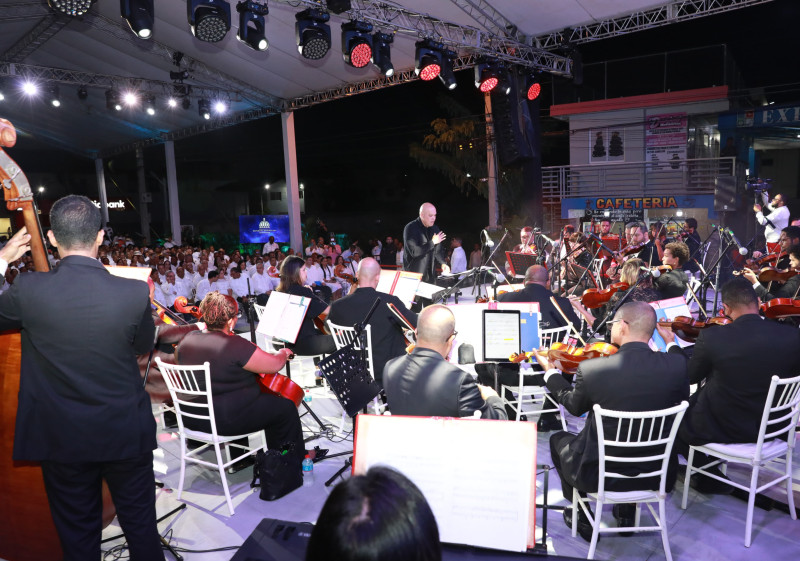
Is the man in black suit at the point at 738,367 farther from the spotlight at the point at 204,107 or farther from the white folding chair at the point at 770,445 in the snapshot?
the spotlight at the point at 204,107

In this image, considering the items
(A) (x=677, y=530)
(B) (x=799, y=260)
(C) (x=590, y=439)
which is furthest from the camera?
(B) (x=799, y=260)

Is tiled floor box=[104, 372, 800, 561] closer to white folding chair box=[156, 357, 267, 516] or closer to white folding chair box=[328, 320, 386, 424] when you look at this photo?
white folding chair box=[156, 357, 267, 516]

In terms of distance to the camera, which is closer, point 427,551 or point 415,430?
point 427,551

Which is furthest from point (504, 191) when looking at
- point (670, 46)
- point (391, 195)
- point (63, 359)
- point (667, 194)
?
point (63, 359)

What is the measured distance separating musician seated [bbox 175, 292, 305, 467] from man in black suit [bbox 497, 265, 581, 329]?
215cm

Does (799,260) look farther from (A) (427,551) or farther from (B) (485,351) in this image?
(A) (427,551)

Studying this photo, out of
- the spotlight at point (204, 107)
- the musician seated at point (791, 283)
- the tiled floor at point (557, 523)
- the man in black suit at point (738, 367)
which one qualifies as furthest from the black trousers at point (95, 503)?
the spotlight at point (204, 107)

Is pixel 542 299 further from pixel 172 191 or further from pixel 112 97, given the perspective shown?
pixel 172 191

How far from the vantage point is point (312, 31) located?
7.18 meters

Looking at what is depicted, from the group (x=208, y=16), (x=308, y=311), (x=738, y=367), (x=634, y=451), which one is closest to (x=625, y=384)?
(x=634, y=451)

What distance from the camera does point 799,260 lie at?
207 inches

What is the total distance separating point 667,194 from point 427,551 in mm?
15018

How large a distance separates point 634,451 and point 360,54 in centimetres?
640

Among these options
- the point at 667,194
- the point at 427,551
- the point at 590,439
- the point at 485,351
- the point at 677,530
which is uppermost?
the point at 667,194
